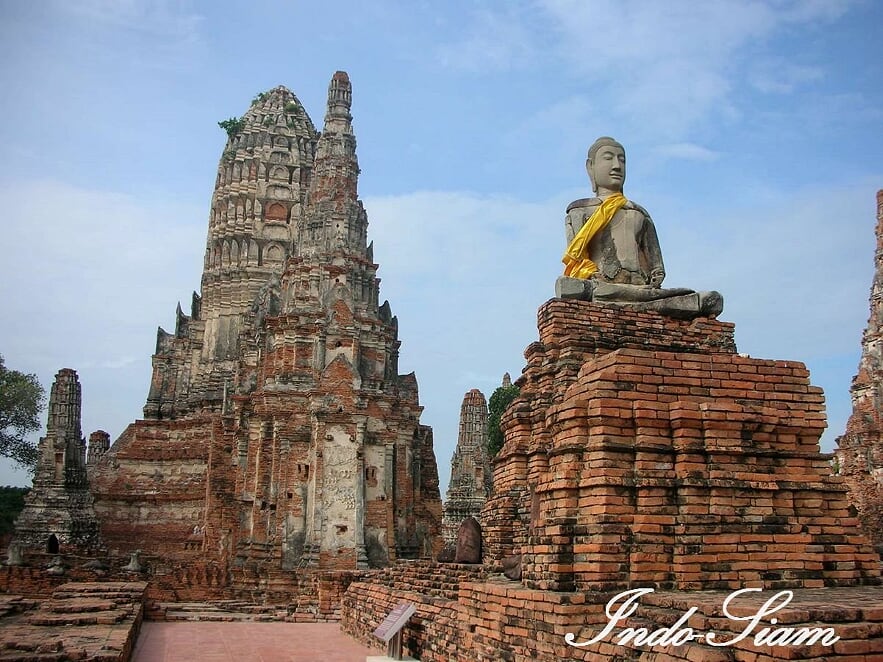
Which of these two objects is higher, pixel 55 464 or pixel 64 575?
pixel 55 464

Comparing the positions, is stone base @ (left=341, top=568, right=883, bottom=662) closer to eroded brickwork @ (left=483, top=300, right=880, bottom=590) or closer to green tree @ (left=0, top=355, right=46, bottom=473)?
eroded brickwork @ (left=483, top=300, right=880, bottom=590)

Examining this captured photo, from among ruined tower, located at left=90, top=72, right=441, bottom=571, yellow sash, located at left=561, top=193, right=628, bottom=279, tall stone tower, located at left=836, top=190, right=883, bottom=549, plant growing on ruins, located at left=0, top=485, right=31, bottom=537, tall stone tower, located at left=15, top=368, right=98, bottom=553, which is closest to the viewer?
yellow sash, located at left=561, top=193, right=628, bottom=279

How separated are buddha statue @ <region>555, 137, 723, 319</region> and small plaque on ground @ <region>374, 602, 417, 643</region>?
4.13 meters

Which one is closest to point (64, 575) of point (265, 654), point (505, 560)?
point (265, 654)

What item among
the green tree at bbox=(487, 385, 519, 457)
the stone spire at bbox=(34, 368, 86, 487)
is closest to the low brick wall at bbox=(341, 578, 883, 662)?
the stone spire at bbox=(34, 368, 86, 487)

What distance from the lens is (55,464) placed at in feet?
105

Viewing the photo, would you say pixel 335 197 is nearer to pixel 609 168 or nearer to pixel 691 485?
pixel 609 168

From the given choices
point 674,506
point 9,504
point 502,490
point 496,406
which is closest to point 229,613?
point 502,490

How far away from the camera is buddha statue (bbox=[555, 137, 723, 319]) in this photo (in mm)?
9367

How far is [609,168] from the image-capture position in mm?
10078

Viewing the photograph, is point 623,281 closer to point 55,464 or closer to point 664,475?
point 664,475

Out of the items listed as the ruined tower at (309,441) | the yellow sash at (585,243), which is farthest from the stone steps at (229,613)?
the yellow sash at (585,243)

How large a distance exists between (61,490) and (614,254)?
90.4ft

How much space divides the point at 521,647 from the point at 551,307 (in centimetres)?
367
